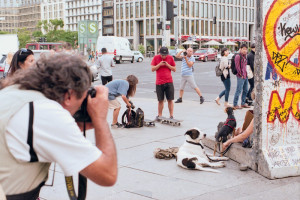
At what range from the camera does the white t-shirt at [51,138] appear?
1674 mm

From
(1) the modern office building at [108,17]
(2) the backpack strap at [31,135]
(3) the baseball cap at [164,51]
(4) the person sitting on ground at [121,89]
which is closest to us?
(2) the backpack strap at [31,135]

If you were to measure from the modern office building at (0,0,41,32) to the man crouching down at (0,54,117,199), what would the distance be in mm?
174130

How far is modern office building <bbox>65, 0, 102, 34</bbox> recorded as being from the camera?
4968 inches

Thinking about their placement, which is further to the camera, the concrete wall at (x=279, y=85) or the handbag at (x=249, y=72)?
the handbag at (x=249, y=72)

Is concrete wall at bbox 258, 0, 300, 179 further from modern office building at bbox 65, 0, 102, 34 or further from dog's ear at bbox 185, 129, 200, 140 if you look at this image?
modern office building at bbox 65, 0, 102, 34

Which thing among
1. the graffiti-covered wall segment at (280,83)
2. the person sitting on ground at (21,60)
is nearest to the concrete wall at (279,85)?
the graffiti-covered wall segment at (280,83)

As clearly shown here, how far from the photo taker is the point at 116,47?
44.2 metres

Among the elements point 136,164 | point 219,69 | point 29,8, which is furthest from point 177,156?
point 29,8

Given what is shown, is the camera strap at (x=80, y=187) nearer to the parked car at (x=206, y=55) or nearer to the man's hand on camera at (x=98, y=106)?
the man's hand on camera at (x=98, y=106)

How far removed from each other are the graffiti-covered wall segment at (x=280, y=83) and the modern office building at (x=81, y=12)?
120 meters

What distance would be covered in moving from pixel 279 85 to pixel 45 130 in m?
4.26

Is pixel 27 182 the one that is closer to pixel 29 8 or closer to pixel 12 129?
pixel 12 129

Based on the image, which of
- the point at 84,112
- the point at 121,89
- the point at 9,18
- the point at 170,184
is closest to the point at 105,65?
the point at 121,89

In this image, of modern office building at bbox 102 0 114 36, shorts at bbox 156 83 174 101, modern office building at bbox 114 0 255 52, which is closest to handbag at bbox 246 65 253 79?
shorts at bbox 156 83 174 101
